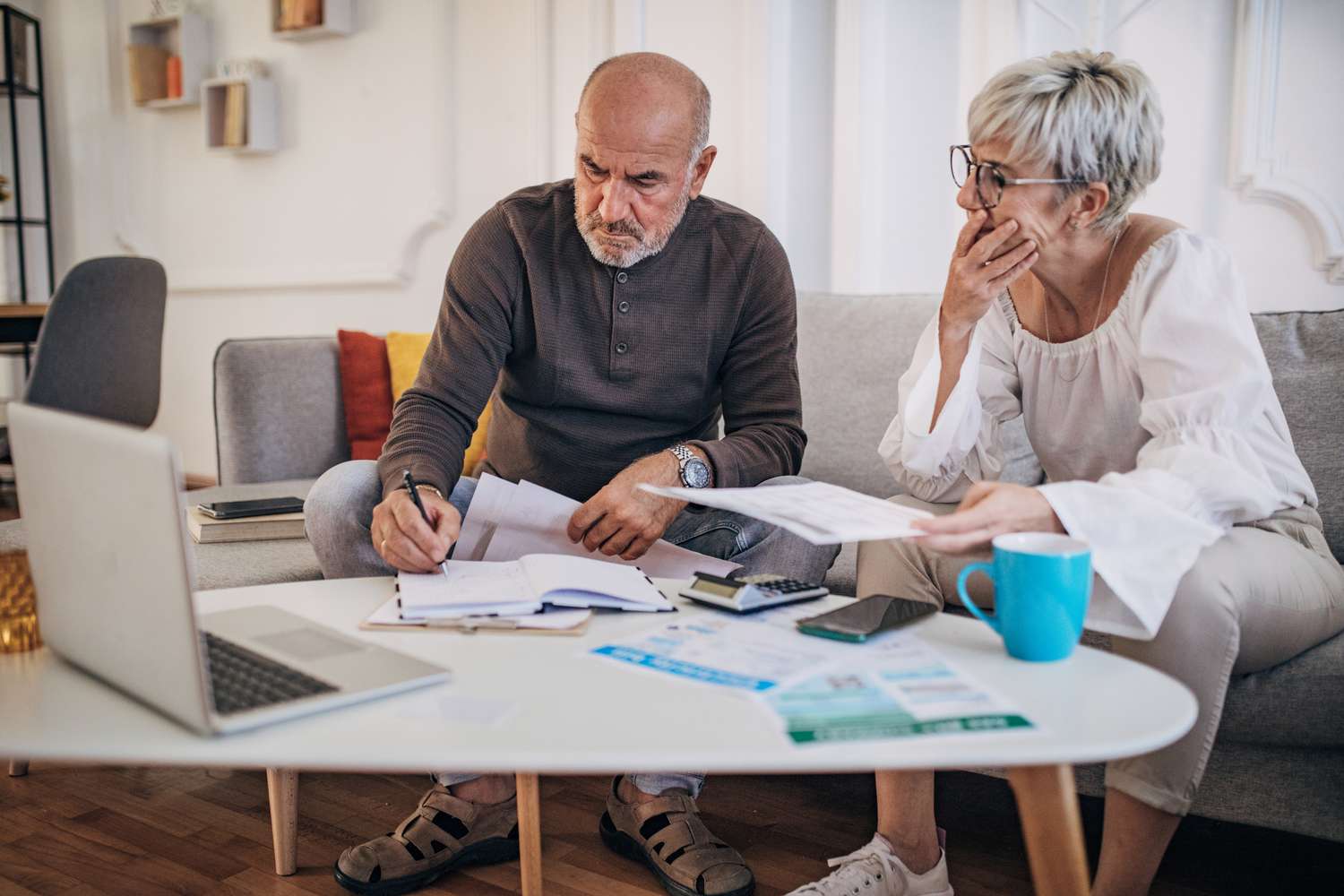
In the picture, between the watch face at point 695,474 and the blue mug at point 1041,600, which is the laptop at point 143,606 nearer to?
the blue mug at point 1041,600

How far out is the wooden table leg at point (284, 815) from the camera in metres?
1.49

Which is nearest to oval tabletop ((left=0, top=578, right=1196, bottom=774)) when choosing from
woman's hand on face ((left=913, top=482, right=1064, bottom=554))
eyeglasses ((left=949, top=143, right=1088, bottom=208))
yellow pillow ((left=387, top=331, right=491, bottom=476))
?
woman's hand on face ((left=913, top=482, right=1064, bottom=554))

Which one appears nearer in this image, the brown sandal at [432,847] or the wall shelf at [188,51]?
the brown sandal at [432,847]

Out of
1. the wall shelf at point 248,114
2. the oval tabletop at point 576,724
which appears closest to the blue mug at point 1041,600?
the oval tabletop at point 576,724

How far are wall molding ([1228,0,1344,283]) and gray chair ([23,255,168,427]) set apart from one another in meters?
2.06

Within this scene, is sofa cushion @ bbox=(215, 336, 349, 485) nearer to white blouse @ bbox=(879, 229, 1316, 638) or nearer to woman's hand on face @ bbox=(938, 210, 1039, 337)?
white blouse @ bbox=(879, 229, 1316, 638)

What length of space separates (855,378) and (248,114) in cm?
252

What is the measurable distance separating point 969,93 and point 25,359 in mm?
3876

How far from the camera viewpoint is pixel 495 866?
5.16 feet

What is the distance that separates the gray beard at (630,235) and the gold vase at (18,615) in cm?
95

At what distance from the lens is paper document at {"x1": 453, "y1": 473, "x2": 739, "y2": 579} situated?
4.84 ft

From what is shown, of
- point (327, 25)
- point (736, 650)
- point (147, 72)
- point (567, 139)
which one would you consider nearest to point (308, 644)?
point (736, 650)

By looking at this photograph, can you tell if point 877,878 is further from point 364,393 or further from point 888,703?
point 364,393

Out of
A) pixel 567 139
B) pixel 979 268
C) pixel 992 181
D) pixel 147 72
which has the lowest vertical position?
pixel 979 268
